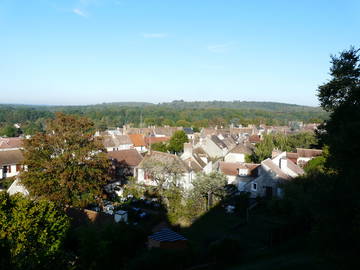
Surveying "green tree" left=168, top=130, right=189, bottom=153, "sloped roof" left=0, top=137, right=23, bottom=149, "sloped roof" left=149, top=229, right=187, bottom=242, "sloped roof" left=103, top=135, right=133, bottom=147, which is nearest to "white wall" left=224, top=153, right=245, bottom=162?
"green tree" left=168, top=130, right=189, bottom=153

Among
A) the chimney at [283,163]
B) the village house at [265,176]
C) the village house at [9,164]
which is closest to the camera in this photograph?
the village house at [265,176]

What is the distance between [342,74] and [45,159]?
22.7 metres

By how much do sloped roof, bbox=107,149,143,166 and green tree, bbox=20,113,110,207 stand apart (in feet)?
38.7

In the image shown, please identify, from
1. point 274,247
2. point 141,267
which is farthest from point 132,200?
point 141,267

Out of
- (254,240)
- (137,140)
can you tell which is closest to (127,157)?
(254,240)

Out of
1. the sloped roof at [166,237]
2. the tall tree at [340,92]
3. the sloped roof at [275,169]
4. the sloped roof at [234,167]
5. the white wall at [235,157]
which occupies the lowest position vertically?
the white wall at [235,157]

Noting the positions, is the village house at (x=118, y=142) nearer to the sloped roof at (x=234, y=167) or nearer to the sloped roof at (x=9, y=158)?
the sloped roof at (x=9, y=158)

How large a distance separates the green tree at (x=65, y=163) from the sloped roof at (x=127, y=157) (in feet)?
38.7

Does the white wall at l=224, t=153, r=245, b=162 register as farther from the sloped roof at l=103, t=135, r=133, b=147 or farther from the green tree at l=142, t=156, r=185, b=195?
the sloped roof at l=103, t=135, r=133, b=147

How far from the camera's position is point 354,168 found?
39.3 ft

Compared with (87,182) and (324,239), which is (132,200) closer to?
(87,182)

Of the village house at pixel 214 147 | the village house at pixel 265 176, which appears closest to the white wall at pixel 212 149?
the village house at pixel 214 147

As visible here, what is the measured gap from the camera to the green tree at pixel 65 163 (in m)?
24.9

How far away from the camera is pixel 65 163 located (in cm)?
2555
